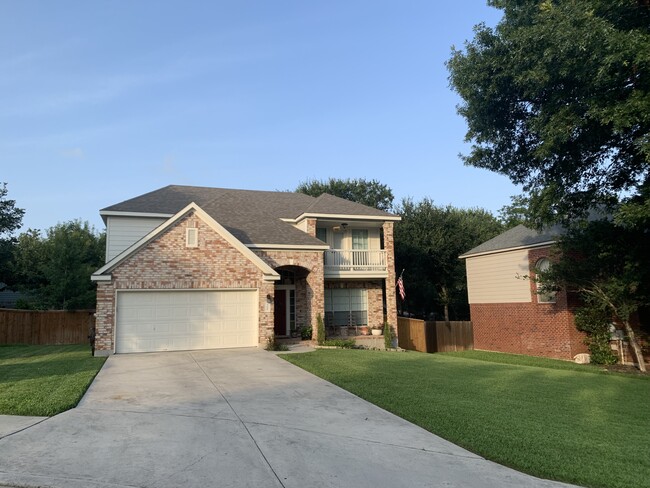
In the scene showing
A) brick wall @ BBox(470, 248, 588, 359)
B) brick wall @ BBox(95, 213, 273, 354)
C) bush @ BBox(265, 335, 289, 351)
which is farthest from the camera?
brick wall @ BBox(470, 248, 588, 359)

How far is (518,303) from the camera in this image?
22281 mm

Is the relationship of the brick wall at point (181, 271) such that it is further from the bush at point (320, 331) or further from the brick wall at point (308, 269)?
the bush at point (320, 331)

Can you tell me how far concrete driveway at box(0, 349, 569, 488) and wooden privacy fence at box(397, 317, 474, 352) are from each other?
1493 centimetres

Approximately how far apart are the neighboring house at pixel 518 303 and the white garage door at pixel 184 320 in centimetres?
1144

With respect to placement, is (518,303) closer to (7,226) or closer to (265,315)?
(265,315)

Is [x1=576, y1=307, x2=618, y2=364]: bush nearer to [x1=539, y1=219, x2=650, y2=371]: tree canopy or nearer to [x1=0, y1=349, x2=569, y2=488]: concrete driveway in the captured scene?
[x1=539, y1=219, x2=650, y2=371]: tree canopy

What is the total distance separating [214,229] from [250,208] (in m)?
6.38

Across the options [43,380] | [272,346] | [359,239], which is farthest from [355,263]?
[43,380]

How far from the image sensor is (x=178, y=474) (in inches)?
204

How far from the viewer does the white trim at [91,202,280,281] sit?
16.0 meters

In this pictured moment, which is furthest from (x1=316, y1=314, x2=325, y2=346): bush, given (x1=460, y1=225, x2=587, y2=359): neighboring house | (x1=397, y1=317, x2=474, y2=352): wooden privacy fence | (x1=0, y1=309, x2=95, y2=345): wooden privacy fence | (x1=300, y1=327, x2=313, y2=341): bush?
(x1=0, y1=309, x2=95, y2=345): wooden privacy fence

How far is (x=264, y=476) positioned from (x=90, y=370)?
8698 millimetres

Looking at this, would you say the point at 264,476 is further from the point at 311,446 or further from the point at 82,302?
the point at 82,302

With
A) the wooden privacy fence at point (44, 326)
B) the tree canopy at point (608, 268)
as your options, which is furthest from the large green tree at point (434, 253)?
the wooden privacy fence at point (44, 326)
